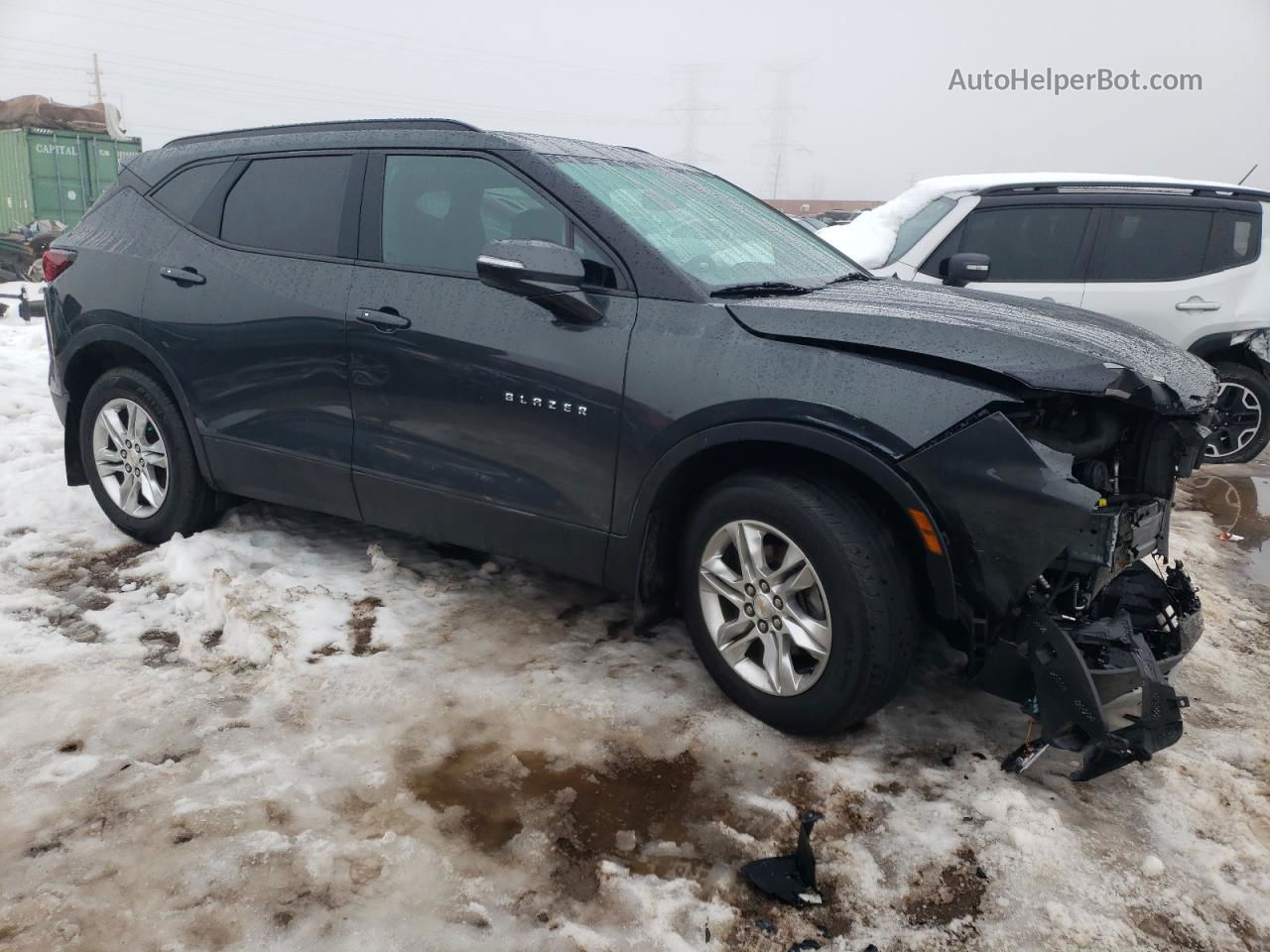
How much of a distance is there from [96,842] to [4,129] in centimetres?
2452

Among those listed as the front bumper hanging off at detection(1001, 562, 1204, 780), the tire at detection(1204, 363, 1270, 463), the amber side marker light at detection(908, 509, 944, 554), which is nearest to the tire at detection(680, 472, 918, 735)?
the amber side marker light at detection(908, 509, 944, 554)

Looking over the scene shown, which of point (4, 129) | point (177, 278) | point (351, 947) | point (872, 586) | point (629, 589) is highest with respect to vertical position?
point (4, 129)

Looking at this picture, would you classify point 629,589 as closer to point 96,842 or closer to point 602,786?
point 602,786

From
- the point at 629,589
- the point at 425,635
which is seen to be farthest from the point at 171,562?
the point at 629,589

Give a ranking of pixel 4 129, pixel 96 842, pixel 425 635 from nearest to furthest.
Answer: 1. pixel 96 842
2. pixel 425 635
3. pixel 4 129

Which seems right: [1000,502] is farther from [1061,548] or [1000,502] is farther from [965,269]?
[965,269]

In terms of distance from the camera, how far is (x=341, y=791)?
255cm

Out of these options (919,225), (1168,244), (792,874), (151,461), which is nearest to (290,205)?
(151,461)

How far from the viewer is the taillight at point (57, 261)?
4355 millimetres

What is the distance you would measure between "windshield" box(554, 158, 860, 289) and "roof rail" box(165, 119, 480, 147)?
525mm

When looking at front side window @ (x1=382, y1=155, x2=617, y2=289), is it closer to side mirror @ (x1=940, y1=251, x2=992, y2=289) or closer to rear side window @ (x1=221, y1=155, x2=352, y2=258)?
rear side window @ (x1=221, y1=155, x2=352, y2=258)

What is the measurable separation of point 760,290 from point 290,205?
2.02 meters

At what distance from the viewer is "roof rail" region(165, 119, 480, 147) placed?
3520mm

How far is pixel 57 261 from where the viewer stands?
437 centimetres
